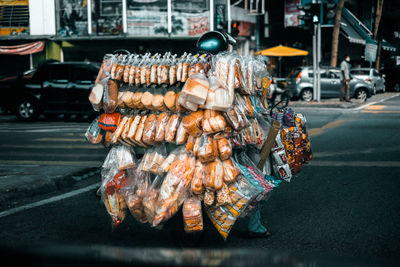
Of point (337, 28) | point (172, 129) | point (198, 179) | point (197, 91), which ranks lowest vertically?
point (198, 179)

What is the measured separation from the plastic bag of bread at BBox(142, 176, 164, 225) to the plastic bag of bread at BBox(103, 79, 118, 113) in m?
0.74

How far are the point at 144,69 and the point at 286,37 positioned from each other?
A: 113 ft

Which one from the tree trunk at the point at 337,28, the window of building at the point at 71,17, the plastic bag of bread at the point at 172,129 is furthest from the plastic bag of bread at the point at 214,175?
the window of building at the point at 71,17

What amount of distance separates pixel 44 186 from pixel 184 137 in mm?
3479

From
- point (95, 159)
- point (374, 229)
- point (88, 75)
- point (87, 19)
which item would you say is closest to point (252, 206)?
point (374, 229)

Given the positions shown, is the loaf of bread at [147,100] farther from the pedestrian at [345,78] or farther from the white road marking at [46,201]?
the pedestrian at [345,78]

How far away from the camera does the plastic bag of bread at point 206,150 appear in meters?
4.20

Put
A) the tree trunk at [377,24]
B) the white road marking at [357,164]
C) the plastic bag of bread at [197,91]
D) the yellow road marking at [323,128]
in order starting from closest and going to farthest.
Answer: the plastic bag of bread at [197,91] < the white road marking at [357,164] < the yellow road marking at [323,128] < the tree trunk at [377,24]

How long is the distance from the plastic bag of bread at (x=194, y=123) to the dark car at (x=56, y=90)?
12476 mm

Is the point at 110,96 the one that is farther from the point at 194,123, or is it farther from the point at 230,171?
the point at 230,171

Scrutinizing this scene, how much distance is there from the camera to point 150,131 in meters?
4.50

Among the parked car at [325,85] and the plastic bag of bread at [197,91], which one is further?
the parked car at [325,85]

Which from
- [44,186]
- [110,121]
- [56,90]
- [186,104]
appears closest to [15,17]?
[56,90]

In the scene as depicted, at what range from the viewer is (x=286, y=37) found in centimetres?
3797
